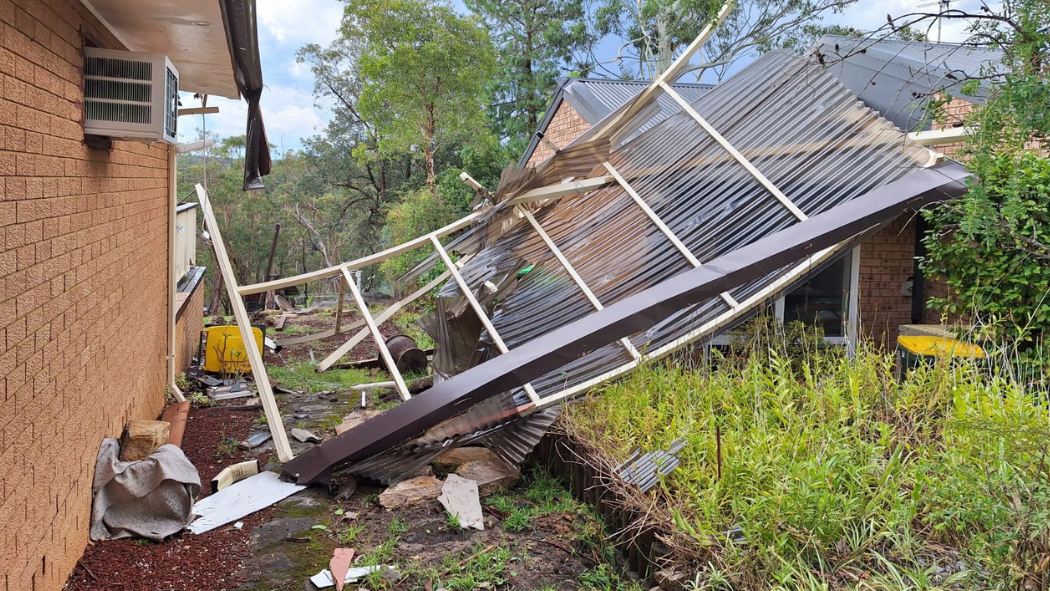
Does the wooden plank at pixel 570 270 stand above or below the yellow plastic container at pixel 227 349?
above

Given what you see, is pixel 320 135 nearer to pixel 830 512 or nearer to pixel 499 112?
pixel 499 112

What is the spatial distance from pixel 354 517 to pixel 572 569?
1505 mm

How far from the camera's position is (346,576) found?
348cm

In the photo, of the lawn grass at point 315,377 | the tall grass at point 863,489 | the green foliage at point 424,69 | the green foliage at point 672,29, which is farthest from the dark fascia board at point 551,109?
the tall grass at point 863,489

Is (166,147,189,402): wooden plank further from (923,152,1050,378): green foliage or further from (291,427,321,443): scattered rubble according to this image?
(923,152,1050,378): green foliage

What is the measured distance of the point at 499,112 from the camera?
2442cm

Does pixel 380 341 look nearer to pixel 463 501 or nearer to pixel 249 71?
pixel 463 501

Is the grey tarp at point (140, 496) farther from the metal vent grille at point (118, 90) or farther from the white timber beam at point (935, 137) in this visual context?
the white timber beam at point (935, 137)

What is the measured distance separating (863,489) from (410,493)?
278cm

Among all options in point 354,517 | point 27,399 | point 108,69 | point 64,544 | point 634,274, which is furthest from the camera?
point 634,274

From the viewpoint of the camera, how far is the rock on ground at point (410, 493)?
14.5 feet

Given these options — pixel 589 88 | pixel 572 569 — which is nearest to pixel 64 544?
pixel 572 569

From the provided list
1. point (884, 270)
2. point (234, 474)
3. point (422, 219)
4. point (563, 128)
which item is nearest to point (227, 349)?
point (234, 474)

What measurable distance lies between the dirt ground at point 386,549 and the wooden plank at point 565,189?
2308 mm
